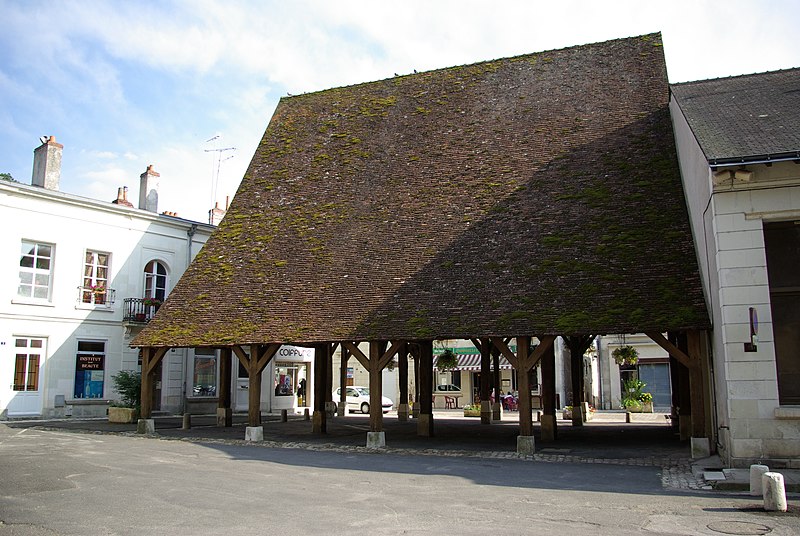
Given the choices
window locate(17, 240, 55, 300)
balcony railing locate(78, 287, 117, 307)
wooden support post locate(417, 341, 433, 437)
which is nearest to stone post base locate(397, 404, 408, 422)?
wooden support post locate(417, 341, 433, 437)

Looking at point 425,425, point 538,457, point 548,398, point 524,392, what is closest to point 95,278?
point 425,425

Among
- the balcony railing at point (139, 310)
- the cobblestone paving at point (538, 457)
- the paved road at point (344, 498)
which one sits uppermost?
the balcony railing at point (139, 310)

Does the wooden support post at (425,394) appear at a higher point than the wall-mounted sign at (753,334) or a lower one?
lower

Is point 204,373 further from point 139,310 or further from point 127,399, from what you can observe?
point 127,399

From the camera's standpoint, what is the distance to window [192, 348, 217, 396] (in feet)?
86.7

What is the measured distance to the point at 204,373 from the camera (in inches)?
1052

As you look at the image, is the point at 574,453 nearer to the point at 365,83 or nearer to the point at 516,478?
the point at 516,478

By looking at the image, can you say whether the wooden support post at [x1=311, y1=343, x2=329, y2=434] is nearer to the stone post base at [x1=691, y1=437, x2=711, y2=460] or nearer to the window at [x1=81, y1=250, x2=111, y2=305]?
the window at [x1=81, y1=250, x2=111, y2=305]

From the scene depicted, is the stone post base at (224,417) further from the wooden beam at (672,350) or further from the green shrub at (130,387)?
the wooden beam at (672,350)

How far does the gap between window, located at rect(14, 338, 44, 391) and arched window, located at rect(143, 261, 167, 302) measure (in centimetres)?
428

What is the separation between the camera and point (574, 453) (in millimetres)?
13922

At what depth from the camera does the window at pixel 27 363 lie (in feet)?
71.2

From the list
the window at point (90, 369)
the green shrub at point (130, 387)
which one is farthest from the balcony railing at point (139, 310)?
the green shrub at point (130, 387)

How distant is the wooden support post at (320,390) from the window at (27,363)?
31.1 feet
